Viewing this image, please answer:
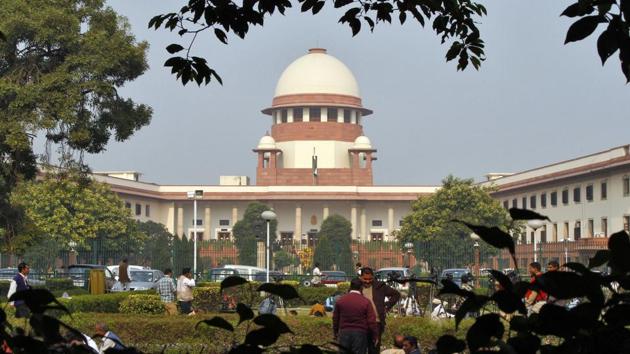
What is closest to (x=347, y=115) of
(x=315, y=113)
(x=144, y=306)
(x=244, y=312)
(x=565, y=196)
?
(x=315, y=113)

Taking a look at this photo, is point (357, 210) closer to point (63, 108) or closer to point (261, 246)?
point (261, 246)

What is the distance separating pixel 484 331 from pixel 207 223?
252ft

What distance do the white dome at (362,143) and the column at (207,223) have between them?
35.9ft

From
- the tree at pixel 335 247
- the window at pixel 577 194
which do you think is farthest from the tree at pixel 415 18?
the window at pixel 577 194

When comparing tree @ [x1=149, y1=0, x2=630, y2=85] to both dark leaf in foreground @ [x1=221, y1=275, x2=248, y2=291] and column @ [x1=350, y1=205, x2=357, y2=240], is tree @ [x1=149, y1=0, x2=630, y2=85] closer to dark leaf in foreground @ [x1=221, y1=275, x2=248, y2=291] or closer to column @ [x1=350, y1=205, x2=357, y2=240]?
dark leaf in foreground @ [x1=221, y1=275, x2=248, y2=291]

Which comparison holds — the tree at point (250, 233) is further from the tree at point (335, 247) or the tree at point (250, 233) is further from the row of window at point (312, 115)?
the row of window at point (312, 115)

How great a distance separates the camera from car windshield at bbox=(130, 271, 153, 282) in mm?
32659

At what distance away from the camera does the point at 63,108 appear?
1006 inches

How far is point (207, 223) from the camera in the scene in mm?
78812

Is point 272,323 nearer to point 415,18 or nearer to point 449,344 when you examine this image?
point 449,344

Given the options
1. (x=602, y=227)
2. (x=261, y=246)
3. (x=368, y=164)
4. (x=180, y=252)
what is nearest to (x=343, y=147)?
(x=368, y=164)

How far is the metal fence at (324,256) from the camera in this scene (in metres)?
33.0

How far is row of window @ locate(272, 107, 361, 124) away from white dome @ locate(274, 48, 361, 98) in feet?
4.06

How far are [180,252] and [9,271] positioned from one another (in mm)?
5000
